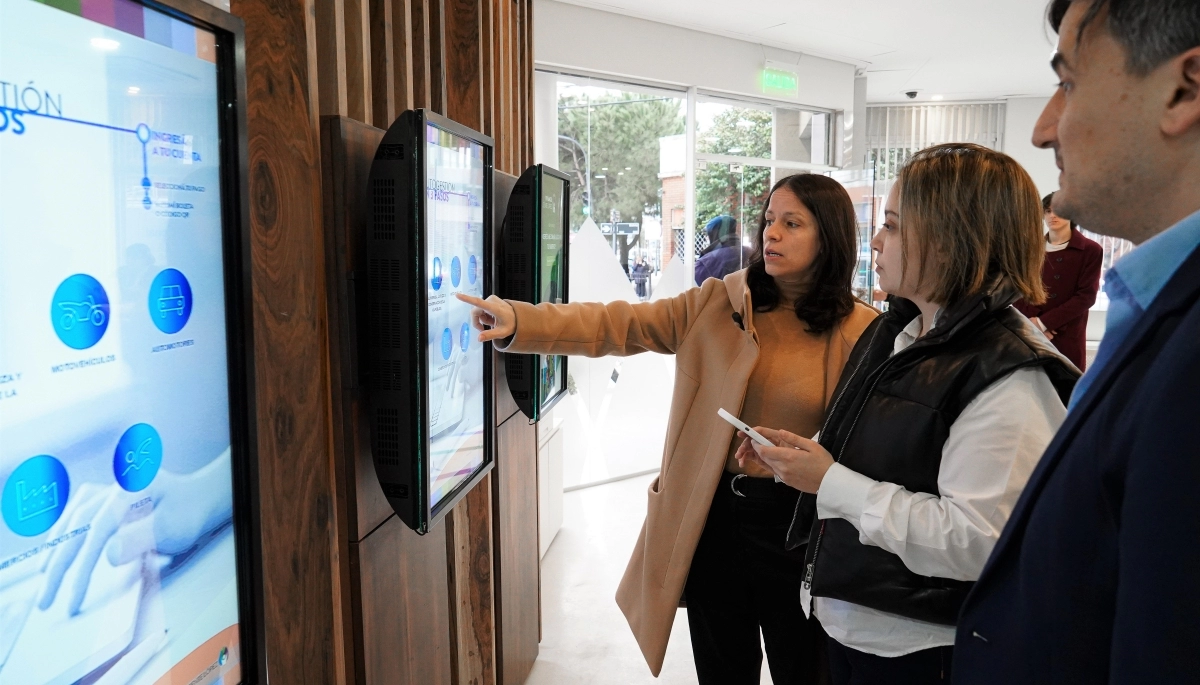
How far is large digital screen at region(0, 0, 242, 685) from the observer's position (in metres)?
0.75

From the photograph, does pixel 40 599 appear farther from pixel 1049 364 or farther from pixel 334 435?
pixel 1049 364

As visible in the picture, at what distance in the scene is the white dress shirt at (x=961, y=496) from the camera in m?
1.26

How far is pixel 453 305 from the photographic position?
1.83 m

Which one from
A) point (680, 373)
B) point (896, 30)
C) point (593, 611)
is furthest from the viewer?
point (896, 30)

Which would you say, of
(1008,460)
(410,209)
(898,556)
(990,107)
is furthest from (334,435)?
(990,107)

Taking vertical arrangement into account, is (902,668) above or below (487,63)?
below

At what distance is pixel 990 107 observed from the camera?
427 inches

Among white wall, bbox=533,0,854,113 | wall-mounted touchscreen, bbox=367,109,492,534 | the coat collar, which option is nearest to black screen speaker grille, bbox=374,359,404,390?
wall-mounted touchscreen, bbox=367,109,492,534

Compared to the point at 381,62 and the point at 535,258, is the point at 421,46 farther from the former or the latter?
the point at 535,258

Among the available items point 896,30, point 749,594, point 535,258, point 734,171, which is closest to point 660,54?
point 734,171

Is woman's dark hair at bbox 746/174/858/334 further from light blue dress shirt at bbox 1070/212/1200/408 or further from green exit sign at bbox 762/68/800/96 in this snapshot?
green exit sign at bbox 762/68/800/96

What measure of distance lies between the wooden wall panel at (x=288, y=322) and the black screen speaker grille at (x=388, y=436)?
117mm

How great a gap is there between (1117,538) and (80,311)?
999 mm

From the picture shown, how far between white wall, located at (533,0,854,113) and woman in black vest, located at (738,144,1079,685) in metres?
4.57
